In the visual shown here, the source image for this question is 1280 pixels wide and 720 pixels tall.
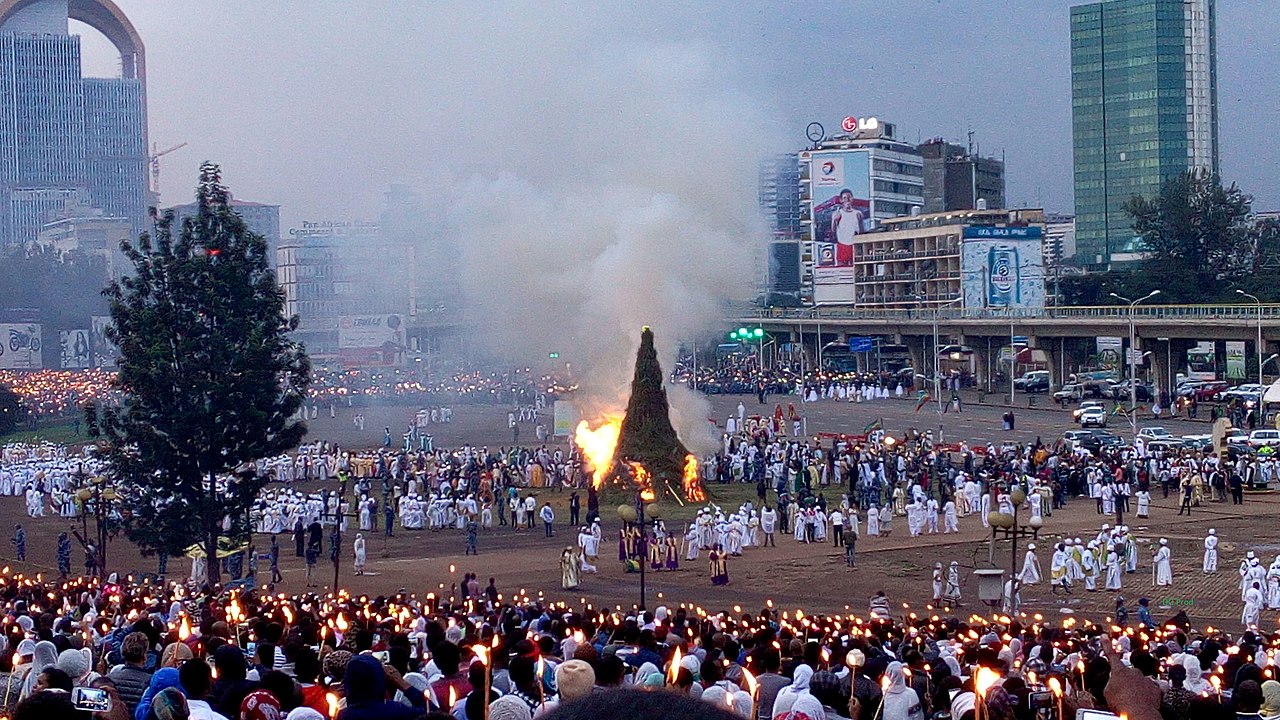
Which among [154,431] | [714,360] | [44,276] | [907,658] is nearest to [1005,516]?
[907,658]

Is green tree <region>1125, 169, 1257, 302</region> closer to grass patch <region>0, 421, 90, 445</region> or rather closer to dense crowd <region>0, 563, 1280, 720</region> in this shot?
grass patch <region>0, 421, 90, 445</region>

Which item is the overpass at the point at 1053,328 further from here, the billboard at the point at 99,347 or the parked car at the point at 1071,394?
the billboard at the point at 99,347

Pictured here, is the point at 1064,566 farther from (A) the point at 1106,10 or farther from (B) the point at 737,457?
(A) the point at 1106,10

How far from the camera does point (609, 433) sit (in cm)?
4966

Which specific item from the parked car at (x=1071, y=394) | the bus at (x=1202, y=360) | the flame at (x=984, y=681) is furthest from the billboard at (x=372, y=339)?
the flame at (x=984, y=681)

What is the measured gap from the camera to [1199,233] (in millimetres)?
100875

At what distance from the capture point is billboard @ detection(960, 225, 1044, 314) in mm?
95000

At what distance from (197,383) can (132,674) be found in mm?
22343

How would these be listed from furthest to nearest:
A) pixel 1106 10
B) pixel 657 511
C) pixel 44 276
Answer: pixel 1106 10 → pixel 44 276 → pixel 657 511

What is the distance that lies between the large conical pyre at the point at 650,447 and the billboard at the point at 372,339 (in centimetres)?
6318

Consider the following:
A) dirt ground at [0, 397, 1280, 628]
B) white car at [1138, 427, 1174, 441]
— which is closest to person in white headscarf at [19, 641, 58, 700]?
dirt ground at [0, 397, 1280, 628]

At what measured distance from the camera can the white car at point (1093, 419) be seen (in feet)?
206

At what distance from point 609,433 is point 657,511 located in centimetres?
726

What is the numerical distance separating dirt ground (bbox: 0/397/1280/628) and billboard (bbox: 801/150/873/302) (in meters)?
71.8
